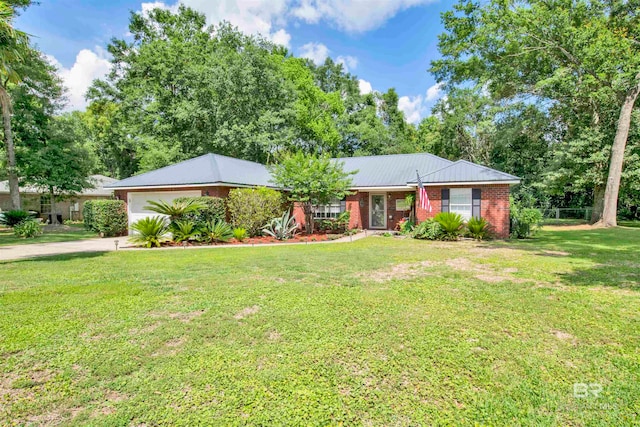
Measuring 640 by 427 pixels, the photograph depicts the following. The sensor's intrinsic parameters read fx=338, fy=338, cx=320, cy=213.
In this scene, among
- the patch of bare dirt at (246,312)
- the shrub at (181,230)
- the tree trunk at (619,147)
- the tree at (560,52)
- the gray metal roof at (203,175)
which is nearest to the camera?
the patch of bare dirt at (246,312)

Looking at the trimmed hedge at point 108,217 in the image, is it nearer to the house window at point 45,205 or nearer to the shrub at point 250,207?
the shrub at point 250,207

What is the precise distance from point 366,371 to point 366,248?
28.0 ft

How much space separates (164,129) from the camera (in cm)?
2736

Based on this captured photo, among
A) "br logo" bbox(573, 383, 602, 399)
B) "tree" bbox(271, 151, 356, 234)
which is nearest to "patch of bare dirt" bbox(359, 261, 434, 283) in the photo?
"br logo" bbox(573, 383, 602, 399)

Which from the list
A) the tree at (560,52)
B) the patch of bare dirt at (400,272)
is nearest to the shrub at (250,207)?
the patch of bare dirt at (400,272)

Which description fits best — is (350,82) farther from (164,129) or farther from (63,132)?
(63,132)

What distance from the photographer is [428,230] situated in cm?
1466

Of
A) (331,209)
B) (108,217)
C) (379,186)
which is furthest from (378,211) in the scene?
(108,217)

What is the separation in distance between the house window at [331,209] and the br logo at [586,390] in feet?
54.0

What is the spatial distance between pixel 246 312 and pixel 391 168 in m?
16.5

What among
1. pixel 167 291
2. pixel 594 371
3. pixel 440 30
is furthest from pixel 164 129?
pixel 594 371

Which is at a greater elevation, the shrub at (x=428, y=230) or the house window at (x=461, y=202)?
the house window at (x=461, y=202)

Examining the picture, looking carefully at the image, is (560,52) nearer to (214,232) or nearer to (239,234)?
Result: (239,234)

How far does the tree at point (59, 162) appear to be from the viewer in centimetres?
2147
